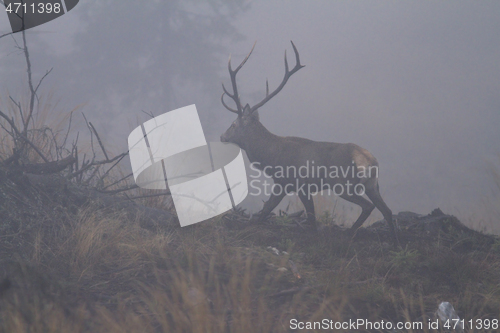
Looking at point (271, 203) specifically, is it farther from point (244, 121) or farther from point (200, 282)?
point (200, 282)

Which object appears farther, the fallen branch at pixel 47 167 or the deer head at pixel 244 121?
the deer head at pixel 244 121

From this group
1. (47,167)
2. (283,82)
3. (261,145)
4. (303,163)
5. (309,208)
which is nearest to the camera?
(47,167)

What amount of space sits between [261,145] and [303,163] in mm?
710

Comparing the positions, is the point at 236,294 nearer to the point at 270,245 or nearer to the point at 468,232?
the point at 270,245

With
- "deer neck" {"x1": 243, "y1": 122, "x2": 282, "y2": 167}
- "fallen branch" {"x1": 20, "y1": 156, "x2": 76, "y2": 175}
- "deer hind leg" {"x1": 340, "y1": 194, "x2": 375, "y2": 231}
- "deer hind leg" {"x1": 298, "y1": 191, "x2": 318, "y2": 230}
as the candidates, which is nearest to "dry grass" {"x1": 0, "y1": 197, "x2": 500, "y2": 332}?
"fallen branch" {"x1": 20, "y1": 156, "x2": 76, "y2": 175}

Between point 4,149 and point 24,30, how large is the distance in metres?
1.61

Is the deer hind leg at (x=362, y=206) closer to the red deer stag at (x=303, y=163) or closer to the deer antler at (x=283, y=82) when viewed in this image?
the red deer stag at (x=303, y=163)

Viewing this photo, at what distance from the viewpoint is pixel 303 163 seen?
17.9 feet

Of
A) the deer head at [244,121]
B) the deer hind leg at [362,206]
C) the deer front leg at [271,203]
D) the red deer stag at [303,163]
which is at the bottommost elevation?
the deer hind leg at [362,206]

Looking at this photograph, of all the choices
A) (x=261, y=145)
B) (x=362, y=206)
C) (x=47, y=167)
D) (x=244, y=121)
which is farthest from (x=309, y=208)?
(x=47, y=167)

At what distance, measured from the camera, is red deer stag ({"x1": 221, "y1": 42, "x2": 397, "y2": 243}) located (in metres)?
5.23

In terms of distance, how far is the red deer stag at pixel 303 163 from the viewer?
17.2 feet

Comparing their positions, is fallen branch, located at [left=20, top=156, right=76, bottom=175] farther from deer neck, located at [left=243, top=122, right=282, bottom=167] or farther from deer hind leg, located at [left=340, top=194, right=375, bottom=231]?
deer hind leg, located at [left=340, top=194, right=375, bottom=231]

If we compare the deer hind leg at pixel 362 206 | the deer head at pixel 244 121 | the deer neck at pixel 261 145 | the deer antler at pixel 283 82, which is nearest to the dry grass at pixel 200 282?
the deer hind leg at pixel 362 206
